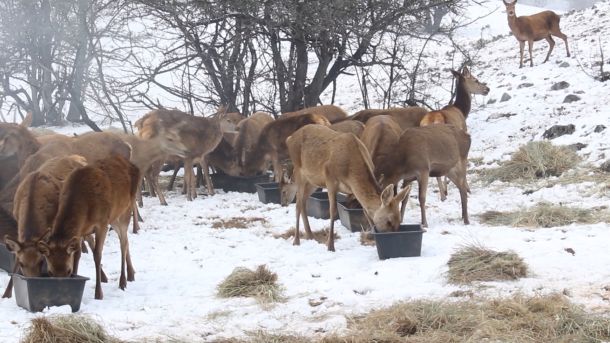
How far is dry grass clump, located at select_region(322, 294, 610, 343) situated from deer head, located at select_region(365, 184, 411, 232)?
208cm

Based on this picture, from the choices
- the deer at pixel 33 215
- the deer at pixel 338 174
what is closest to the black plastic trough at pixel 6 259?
the deer at pixel 33 215

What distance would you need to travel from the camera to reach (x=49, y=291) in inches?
273

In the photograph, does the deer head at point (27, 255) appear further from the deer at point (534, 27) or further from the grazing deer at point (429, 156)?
the deer at point (534, 27)

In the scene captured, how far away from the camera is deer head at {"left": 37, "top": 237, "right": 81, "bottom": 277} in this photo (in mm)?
7035

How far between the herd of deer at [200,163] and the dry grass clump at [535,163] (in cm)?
106

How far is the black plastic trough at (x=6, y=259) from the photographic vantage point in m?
8.29

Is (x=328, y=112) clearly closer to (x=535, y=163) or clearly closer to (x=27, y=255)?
(x=535, y=163)

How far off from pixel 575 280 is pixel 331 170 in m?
3.18

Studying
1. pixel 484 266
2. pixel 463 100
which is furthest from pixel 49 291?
pixel 463 100

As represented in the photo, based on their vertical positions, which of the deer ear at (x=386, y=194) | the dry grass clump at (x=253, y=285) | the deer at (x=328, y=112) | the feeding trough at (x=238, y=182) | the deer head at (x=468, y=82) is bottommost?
the dry grass clump at (x=253, y=285)

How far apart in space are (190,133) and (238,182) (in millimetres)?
1324

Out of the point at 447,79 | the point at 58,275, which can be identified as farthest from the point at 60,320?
the point at 447,79

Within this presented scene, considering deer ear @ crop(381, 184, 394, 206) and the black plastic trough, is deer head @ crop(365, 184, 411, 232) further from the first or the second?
the black plastic trough

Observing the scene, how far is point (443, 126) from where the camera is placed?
1105 cm
